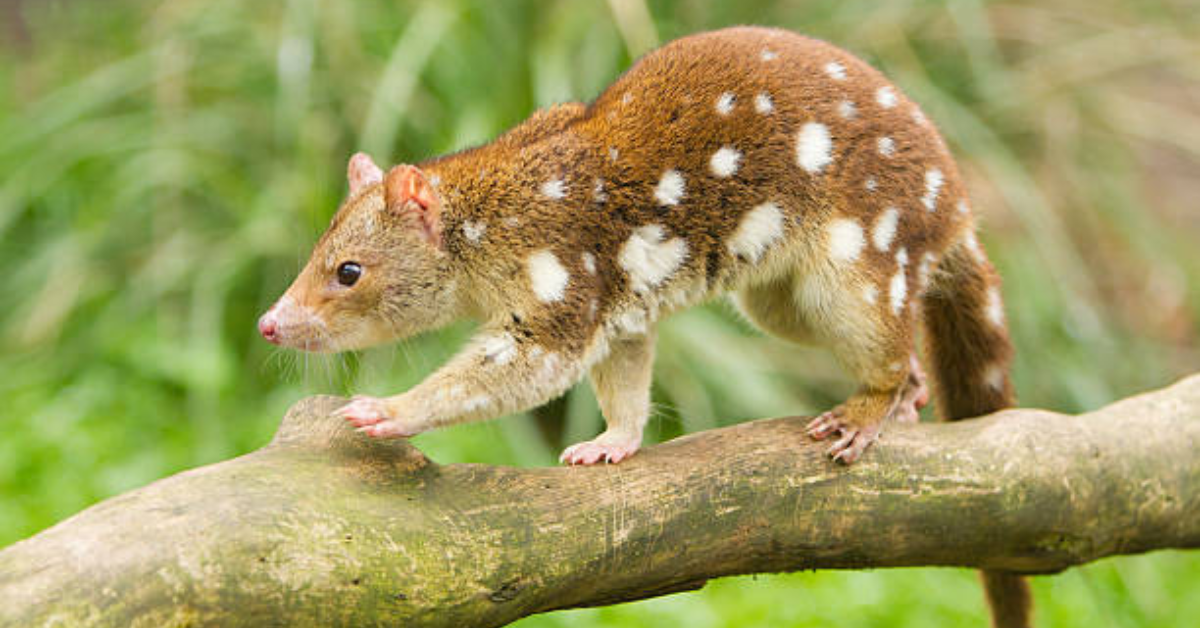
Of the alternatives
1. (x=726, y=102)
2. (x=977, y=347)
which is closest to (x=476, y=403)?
(x=726, y=102)

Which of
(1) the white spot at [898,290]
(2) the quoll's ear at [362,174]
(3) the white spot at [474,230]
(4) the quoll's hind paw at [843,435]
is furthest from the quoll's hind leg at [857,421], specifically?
(2) the quoll's ear at [362,174]

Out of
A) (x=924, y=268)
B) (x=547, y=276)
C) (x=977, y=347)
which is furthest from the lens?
(x=977, y=347)

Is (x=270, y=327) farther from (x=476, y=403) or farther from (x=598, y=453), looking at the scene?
(x=598, y=453)

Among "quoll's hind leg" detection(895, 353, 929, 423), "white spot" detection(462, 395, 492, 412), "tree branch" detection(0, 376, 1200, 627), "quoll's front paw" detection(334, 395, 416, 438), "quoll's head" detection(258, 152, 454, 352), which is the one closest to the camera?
"tree branch" detection(0, 376, 1200, 627)

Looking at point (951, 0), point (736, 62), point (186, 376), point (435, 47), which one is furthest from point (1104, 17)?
point (186, 376)

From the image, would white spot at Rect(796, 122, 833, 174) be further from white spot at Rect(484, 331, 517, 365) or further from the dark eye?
the dark eye

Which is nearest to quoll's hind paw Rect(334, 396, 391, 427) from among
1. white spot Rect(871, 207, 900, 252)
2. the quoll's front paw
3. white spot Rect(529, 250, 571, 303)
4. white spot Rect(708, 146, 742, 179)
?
the quoll's front paw

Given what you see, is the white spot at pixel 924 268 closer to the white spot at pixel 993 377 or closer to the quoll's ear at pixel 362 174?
the white spot at pixel 993 377
